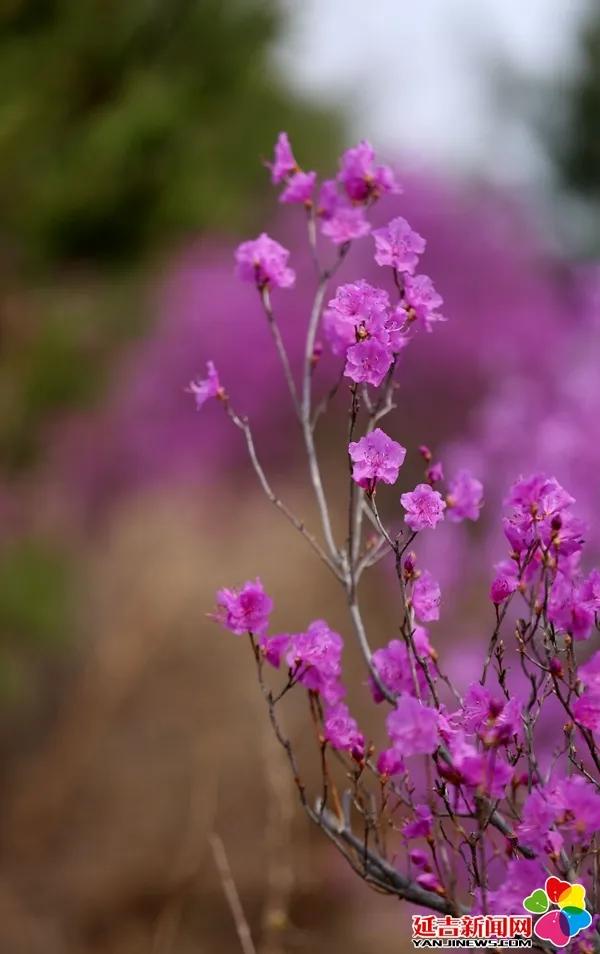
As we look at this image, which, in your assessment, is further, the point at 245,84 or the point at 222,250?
the point at 222,250

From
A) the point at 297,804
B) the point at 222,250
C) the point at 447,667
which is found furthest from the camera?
the point at 222,250

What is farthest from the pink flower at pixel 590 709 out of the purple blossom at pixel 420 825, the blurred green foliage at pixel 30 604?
the blurred green foliage at pixel 30 604

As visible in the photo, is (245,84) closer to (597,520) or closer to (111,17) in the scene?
(111,17)

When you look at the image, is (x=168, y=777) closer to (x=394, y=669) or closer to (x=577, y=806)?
(x=394, y=669)

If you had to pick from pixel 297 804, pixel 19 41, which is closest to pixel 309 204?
pixel 297 804

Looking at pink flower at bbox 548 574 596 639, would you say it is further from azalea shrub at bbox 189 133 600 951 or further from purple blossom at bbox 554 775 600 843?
purple blossom at bbox 554 775 600 843

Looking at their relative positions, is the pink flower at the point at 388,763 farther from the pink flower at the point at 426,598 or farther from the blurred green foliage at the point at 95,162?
the blurred green foliage at the point at 95,162

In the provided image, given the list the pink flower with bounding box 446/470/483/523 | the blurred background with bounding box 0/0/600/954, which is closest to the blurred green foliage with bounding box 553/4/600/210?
the blurred background with bounding box 0/0/600/954
